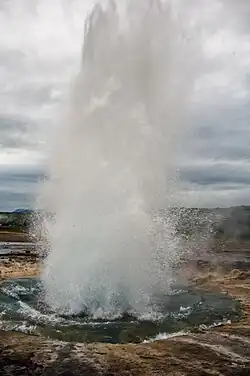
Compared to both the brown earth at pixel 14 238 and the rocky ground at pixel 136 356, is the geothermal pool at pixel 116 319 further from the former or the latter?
the brown earth at pixel 14 238

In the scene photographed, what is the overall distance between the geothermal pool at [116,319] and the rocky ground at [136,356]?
84cm

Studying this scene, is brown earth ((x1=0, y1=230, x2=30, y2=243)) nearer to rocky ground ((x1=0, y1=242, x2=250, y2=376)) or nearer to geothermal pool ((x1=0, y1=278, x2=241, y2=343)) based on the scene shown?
geothermal pool ((x1=0, y1=278, x2=241, y2=343))

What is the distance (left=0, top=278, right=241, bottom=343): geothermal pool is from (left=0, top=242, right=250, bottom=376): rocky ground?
2.74 feet

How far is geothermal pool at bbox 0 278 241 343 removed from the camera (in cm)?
1218

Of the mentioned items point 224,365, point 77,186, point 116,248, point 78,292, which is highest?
point 77,186

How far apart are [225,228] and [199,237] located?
56.3ft

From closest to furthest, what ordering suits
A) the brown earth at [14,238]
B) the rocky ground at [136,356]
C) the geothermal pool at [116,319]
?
1. the rocky ground at [136,356]
2. the geothermal pool at [116,319]
3. the brown earth at [14,238]

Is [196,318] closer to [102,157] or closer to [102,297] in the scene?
[102,297]

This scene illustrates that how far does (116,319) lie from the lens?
45.7 ft

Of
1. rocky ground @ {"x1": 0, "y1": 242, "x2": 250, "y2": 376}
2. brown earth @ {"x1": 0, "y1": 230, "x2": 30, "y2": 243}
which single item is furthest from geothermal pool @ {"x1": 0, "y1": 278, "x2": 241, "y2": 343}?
brown earth @ {"x1": 0, "y1": 230, "x2": 30, "y2": 243}

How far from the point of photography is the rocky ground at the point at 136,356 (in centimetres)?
935

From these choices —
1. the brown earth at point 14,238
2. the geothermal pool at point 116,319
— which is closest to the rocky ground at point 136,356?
the geothermal pool at point 116,319

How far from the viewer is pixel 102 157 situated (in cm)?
1627

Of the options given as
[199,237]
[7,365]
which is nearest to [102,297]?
[7,365]
